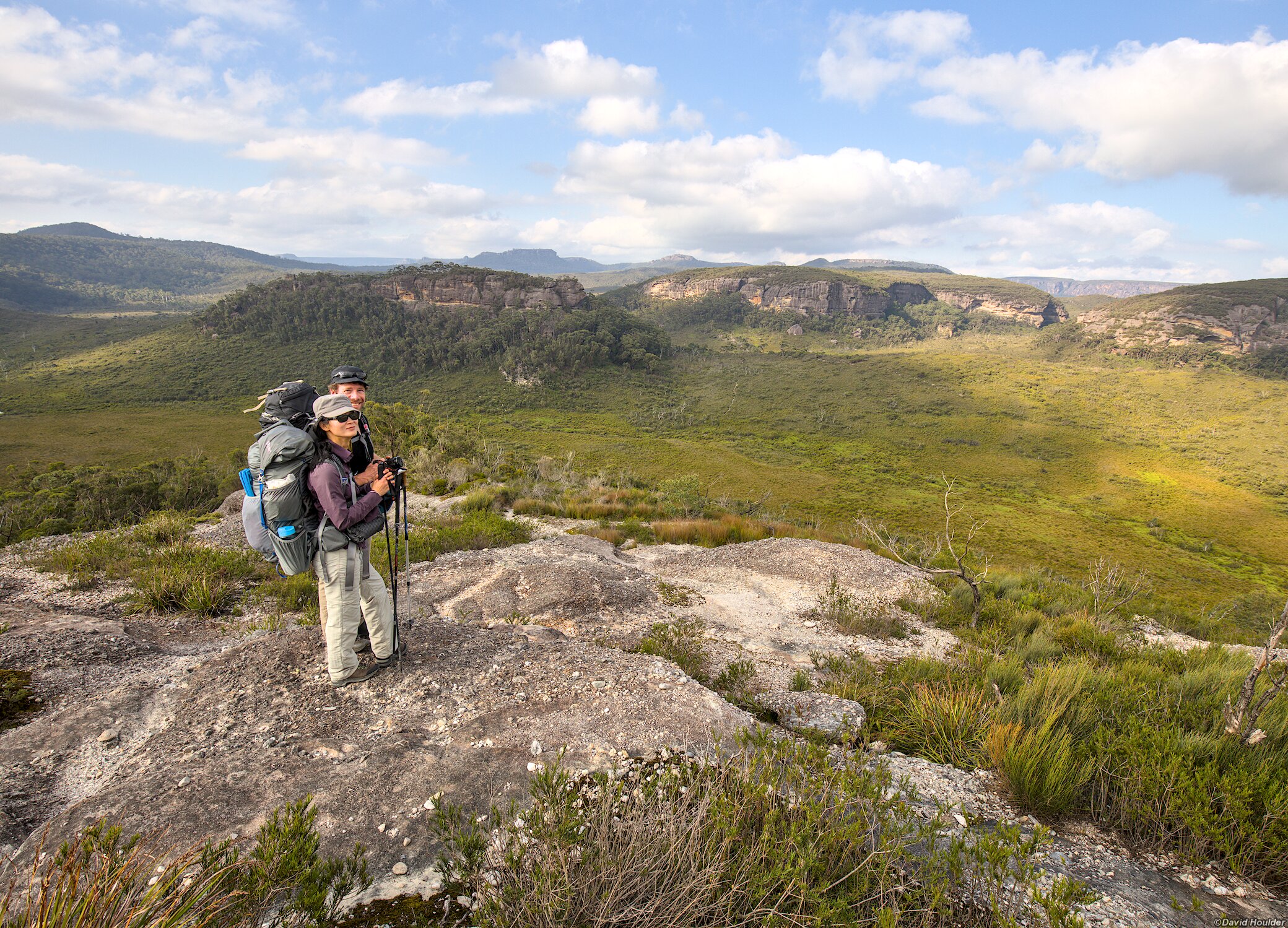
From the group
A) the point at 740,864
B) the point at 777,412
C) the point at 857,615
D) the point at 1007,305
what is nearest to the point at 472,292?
the point at 777,412

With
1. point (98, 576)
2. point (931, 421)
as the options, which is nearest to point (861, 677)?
point (98, 576)

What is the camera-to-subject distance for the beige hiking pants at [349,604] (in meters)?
4.16

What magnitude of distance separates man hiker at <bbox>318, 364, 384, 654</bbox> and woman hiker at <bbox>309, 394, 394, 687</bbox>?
0.21ft

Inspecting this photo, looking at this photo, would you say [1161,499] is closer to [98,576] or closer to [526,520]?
[526,520]

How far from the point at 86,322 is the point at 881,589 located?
452 feet

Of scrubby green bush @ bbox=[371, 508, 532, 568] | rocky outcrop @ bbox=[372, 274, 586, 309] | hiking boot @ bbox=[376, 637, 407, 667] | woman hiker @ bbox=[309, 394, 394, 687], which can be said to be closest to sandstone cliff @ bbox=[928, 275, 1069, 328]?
rocky outcrop @ bbox=[372, 274, 586, 309]

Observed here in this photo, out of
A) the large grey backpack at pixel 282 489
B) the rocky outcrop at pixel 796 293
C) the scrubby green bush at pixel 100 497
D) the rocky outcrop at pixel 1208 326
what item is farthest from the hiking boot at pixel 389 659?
the rocky outcrop at pixel 796 293

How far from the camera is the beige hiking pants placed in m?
4.16

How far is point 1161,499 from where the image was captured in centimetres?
4634

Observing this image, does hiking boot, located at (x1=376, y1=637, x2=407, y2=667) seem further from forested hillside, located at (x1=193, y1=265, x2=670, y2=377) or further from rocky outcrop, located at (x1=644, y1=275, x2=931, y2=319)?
rocky outcrop, located at (x1=644, y1=275, x2=931, y2=319)

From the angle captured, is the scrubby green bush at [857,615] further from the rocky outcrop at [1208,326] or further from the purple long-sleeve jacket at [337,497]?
the rocky outcrop at [1208,326]

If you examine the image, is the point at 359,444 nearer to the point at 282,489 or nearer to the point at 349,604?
the point at 282,489

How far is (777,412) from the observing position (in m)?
75.4

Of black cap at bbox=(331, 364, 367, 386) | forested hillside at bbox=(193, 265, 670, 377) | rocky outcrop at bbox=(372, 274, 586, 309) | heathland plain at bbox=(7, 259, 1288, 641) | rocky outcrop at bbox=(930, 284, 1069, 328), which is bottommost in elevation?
heathland plain at bbox=(7, 259, 1288, 641)
